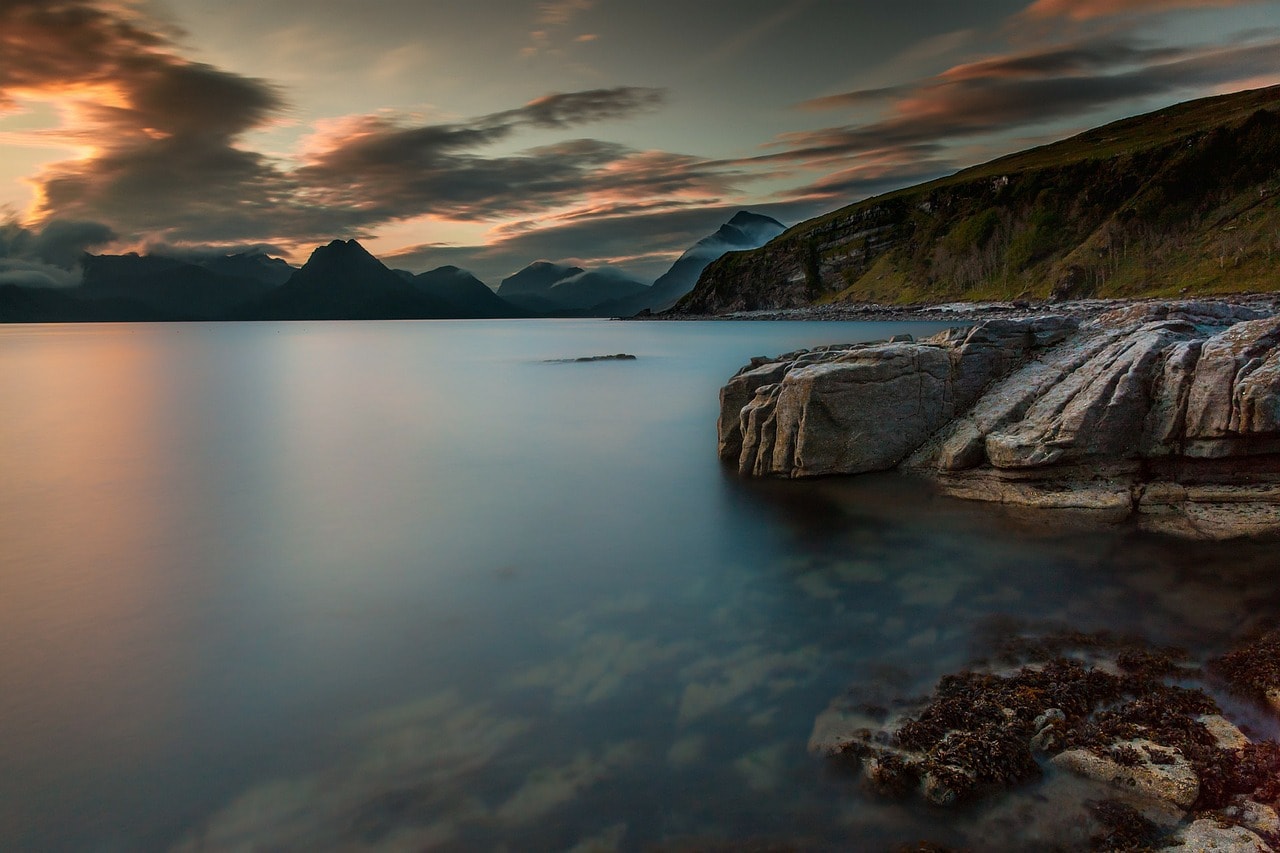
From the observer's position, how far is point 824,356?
25.5m

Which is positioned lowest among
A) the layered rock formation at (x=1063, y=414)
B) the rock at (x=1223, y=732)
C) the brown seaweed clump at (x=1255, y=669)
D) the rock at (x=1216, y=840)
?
the rock at (x=1216, y=840)

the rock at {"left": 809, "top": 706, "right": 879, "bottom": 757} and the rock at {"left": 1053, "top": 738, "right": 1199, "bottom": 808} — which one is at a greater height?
the rock at {"left": 1053, "top": 738, "right": 1199, "bottom": 808}

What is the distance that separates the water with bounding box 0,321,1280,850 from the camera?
8773 mm

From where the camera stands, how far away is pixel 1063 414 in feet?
64.1

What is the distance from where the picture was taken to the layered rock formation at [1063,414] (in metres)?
17.1

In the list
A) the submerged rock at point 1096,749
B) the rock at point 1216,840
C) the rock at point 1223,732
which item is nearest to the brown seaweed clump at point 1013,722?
the submerged rock at point 1096,749

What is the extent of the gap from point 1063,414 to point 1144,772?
44.8 feet

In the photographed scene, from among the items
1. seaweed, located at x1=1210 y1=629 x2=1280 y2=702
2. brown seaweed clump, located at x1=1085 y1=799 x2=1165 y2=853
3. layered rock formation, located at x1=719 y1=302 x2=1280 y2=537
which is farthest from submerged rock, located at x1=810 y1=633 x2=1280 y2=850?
layered rock formation, located at x1=719 y1=302 x2=1280 y2=537

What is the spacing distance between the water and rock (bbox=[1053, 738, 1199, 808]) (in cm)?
139

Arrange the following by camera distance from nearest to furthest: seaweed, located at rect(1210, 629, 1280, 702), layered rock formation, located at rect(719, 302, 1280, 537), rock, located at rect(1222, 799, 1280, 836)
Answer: rock, located at rect(1222, 799, 1280, 836), seaweed, located at rect(1210, 629, 1280, 702), layered rock formation, located at rect(719, 302, 1280, 537)

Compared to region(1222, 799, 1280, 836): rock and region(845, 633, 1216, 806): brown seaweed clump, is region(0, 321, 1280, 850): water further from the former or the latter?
region(1222, 799, 1280, 836): rock

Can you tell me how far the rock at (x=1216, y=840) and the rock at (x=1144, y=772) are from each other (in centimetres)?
40

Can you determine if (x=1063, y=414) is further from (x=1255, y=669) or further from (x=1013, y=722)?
(x=1013, y=722)

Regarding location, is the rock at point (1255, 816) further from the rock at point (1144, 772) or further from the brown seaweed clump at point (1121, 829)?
the brown seaweed clump at point (1121, 829)
